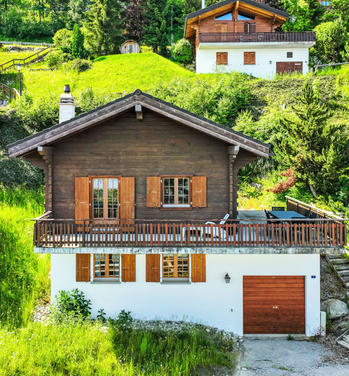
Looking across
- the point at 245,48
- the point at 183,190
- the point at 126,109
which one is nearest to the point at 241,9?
the point at 245,48

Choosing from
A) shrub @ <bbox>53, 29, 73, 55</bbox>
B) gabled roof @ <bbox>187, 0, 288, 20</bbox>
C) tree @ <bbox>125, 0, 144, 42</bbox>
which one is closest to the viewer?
gabled roof @ <bbox>187, 0, 288, 20</bbox>

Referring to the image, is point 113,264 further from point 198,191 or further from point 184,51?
point 184,51

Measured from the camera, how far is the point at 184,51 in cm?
4631

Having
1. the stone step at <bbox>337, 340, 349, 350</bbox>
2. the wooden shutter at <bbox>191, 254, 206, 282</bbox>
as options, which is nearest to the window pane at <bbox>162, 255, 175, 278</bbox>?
the wooden shutter at <bbox>191, 254, 206, 282</bbox>

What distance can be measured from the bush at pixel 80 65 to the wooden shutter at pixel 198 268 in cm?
3494

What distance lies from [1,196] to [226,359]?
18.6 meters

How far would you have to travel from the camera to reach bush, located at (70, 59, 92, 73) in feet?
139

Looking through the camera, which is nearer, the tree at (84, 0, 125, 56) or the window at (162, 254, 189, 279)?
the window at (162, 254, 189, 279)

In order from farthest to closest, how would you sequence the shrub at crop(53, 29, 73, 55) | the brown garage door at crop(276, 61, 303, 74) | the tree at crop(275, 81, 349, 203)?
1. the shrub at crop(53, 29, 73, 55)
2. the brown garage door at crop(276, 61, 303, 74)
3. the tree at crop(275, 81, 349, 203)

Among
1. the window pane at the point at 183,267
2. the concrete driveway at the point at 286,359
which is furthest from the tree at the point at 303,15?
the concrete driveway at the point at 286,359

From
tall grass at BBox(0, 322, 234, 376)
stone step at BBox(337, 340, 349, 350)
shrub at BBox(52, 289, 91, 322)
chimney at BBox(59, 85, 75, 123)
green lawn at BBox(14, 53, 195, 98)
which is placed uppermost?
green lawn at BBox(14, 53, 195, 98)

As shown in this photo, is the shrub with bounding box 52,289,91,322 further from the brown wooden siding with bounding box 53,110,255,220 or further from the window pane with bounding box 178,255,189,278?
the window pane with bounding box 178,255,189,278

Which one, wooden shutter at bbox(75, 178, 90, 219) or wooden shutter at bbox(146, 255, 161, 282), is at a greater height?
wooden shutter at bbox(75, 178, 90, 219)

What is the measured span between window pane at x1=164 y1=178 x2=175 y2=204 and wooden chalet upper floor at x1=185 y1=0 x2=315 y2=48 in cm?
2798
